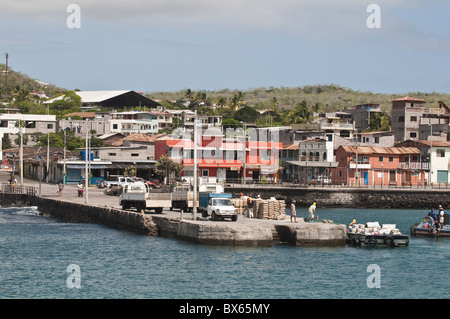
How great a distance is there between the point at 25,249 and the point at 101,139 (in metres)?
81.8

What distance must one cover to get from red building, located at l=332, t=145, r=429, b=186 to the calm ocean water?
4902 centimetres

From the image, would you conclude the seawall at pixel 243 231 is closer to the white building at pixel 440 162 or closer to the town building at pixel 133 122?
the white building at pixel 440 162

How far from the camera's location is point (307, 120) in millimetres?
143750

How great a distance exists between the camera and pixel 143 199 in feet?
188

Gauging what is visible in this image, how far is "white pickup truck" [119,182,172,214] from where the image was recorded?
56562 millimetres

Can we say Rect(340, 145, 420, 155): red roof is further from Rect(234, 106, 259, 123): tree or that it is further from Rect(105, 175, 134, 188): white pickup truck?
Rect(234, 106, 259, 123): tree

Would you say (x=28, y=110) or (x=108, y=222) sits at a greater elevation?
(x=28, y=110)

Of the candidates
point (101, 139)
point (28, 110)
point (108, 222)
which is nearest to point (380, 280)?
point (108, 222)

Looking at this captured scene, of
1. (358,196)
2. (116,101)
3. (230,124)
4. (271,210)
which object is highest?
(116,101)

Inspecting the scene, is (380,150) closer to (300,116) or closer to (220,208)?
(300,116)

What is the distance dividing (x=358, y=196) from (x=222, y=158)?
20568 millimetres

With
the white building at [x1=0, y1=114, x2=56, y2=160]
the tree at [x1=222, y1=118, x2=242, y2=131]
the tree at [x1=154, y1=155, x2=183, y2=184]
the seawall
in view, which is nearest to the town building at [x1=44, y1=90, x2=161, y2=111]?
the white building at [x1=0, y1=114, x2=56, y2=160]

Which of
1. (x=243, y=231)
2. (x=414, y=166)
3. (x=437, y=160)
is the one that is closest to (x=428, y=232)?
(x=243, y=231)

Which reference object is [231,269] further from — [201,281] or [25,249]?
[25,249]
